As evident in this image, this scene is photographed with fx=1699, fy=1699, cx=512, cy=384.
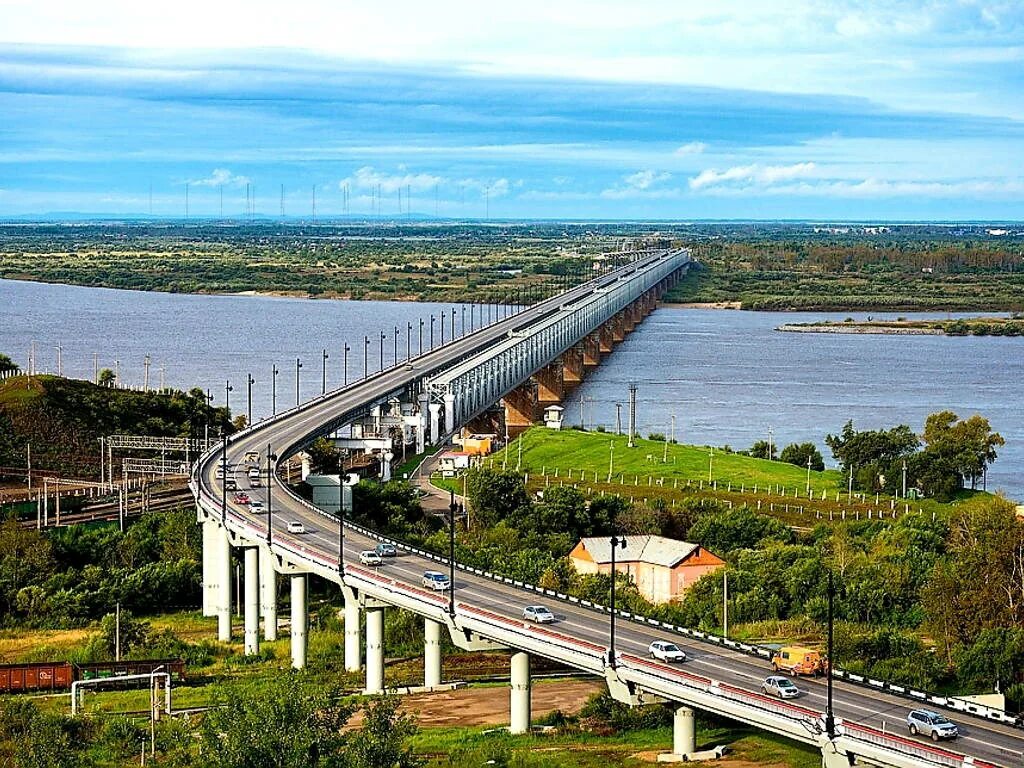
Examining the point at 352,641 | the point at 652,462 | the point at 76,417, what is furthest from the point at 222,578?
the point at 76,417

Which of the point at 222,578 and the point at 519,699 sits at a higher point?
the point at 519,699

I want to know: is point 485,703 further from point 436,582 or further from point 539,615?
point 539,615

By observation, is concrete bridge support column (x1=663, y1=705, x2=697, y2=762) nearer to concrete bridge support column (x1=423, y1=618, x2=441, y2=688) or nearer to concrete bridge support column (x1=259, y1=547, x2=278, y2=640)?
concrete bridge support column (x1=423, y1=618, x2=441, y2=688)

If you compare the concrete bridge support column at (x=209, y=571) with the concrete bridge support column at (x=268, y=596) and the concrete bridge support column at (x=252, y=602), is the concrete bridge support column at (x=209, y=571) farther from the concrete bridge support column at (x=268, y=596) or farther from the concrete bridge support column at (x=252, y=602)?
the concrete bridge support column at (x=268, y=596)

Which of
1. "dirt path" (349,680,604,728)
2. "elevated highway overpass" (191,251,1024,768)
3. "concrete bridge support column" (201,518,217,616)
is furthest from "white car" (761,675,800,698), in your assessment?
"concrete bridge support column" (201,518,217,616)

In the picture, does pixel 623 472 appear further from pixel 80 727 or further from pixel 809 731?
pixel 809 731

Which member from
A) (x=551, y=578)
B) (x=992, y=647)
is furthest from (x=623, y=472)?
(x=992, y=647)
